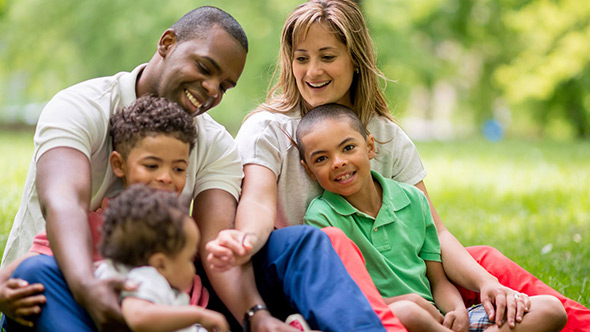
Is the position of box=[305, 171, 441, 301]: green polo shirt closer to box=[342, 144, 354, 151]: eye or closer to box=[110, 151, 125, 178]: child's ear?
box=[342, 144, 354, 151]: eye

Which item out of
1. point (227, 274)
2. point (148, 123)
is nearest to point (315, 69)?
point (148, 123)

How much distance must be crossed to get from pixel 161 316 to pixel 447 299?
1.50 meters

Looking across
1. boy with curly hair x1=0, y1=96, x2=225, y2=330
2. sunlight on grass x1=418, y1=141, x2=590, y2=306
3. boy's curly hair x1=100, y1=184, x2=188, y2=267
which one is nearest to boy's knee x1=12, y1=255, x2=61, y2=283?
boy with curly hair x1=0, y1=96, x2=225, y2=330

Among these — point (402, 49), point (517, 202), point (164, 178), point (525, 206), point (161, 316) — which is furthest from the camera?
point (402, 49)

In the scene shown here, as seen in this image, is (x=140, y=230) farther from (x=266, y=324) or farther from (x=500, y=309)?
(x=500, y=309)

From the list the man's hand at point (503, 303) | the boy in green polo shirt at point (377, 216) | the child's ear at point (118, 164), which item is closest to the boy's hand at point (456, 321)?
the boy in green polo shirt at point (377, 216)

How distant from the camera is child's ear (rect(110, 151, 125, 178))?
2.60 m

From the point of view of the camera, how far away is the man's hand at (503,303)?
2777mm

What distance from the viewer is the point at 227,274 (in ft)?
8.51

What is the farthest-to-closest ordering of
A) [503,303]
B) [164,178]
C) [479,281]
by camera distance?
[479,281] → [503,303] → [164,178]

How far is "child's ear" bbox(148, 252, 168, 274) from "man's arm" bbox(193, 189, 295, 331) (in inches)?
18.5

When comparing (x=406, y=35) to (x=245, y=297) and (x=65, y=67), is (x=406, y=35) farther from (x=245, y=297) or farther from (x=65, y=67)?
(x=245, y=297)

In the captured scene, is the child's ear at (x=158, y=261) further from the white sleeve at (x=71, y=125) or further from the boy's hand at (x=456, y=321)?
the boy's hand at (x=456, y=321)

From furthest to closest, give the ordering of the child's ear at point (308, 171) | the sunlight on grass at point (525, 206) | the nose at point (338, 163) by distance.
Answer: the sunlight on grass at point (525, 206)
the child's ear at point (308, 171)
the nose at point (338, 163)
